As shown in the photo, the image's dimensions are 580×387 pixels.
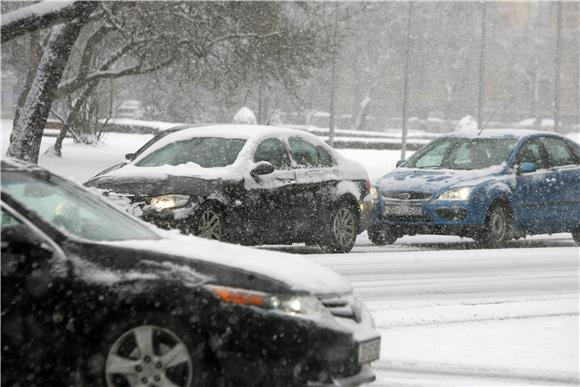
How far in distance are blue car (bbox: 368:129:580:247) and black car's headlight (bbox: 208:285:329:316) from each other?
1025 centimetres

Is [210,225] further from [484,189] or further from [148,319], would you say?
[148,319]

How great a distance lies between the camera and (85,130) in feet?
139

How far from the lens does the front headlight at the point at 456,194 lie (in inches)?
645

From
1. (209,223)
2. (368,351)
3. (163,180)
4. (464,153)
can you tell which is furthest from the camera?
(464,153)

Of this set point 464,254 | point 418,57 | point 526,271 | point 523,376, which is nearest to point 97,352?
point 523,376

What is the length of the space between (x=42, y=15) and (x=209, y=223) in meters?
7.15

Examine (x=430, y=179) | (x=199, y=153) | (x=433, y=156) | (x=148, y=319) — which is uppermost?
(x=433, y=156)

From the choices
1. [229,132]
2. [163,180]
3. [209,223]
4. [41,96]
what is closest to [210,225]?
[209,223]

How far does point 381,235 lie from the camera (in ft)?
57.1

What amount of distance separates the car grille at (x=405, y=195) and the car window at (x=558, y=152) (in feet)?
7.94

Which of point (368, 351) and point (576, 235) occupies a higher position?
point (576, 235)

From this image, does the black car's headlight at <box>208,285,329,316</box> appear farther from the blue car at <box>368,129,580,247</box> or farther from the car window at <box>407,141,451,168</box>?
the car window at <box>407,141,451,168</box>

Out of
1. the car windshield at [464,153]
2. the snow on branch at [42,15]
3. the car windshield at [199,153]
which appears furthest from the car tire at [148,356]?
the snow on branch at [42,15]

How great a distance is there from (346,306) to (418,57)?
→ 73139 millimetres
